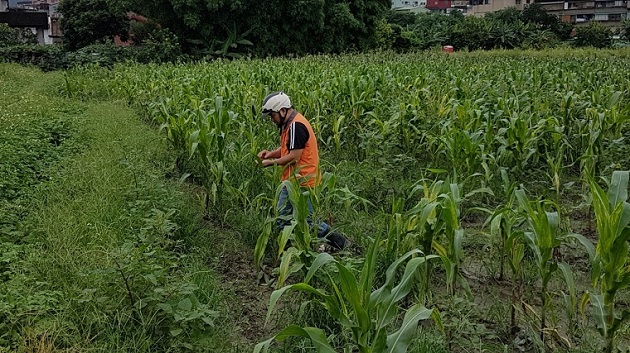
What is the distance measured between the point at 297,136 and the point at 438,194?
1487 millimetres

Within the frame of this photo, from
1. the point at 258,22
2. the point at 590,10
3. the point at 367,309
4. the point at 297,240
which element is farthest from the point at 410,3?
the point at 367,309

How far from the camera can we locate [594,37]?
37.7 metres

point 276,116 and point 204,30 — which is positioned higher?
point 204,30

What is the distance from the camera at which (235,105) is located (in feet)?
27.9

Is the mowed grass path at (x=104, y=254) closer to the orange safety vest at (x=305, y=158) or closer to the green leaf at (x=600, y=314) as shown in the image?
the orange safety vest at (x=305, y=158)

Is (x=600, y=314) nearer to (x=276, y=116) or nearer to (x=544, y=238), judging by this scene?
(x=544, y=238)

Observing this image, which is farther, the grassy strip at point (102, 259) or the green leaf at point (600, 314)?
the grassy strip at point (102, 259)

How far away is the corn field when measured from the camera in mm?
2914

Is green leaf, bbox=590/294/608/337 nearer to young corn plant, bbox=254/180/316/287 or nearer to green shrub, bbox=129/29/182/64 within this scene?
young corn plant, bbox=254/180/316/287

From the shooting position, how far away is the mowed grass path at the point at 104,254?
3.22 meters

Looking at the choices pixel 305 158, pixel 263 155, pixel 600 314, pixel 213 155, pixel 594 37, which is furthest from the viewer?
pixel 594 37

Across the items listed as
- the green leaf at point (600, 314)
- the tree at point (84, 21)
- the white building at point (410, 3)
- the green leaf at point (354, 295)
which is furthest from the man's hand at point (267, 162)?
the white building at point (410, 3)

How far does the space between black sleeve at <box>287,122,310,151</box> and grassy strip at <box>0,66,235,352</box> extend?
1110 mm

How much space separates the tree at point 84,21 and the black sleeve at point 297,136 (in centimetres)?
2746
